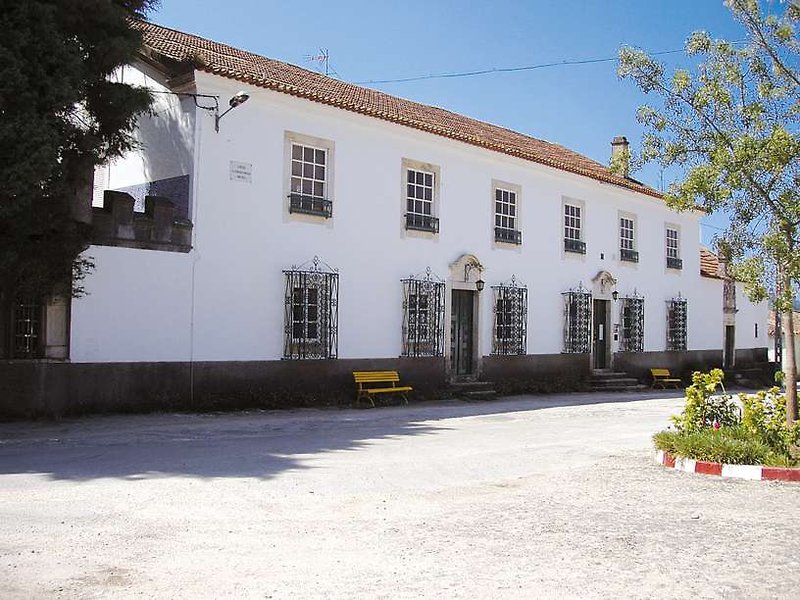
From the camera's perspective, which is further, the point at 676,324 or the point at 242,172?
the point at 676,324

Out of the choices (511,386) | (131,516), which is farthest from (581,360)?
(131,516)

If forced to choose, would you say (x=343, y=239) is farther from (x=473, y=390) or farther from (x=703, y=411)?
(x=703, y=411)

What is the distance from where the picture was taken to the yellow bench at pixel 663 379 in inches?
964

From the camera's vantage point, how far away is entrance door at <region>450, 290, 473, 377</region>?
19219 millimetres

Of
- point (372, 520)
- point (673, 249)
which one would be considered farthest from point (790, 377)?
point (673, 249)

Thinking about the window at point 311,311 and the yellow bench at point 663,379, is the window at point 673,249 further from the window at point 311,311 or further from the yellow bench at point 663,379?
the window at point 311,311

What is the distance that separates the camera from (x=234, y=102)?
14.2 metres

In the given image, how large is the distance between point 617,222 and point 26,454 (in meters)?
19.0

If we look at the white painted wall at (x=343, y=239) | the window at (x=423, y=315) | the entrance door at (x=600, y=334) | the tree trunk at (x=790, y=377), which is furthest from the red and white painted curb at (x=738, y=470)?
the entrance door at (x=600, y=334)

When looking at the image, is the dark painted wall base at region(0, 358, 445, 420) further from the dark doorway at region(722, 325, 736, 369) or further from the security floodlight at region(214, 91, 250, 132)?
the dark doorway at region(722, 325, 736, 369)

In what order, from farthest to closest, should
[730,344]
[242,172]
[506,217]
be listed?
[730,344] → [506,217] → [242,172]

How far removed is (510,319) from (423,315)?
3.15 metres

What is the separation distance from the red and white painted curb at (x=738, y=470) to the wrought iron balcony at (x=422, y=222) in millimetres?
10000

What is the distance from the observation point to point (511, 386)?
787 inches
